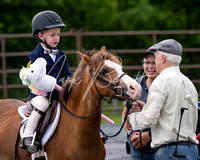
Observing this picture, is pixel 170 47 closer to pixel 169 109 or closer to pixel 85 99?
pixel 169 109

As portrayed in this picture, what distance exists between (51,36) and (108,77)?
1.08 meters

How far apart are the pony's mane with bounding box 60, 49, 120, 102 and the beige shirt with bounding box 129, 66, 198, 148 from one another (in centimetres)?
64

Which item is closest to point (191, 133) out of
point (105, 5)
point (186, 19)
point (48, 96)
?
point (48, 96)

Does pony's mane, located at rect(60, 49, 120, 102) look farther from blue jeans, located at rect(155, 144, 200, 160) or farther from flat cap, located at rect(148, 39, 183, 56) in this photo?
blue jeans, located at rect(155, 144, 200, 160)

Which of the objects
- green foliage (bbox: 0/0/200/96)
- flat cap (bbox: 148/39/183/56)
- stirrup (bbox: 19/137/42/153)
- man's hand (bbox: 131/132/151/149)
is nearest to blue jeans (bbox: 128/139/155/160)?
man's hand (bbox: 131/132/151/149)

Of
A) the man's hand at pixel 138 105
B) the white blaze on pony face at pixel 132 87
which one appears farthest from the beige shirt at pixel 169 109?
the man's hand at pixel 138 105

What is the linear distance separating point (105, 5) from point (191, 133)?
21.1 metres

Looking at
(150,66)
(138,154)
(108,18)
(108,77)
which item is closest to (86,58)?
(108,77)

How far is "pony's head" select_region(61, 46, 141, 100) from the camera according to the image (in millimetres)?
3943

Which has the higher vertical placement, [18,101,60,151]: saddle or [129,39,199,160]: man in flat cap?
[129,39,199,160]: man in flat cap

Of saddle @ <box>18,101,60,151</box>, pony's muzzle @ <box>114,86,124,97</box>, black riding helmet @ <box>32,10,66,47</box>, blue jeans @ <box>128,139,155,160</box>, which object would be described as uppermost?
black riding helmet @ <box>32,10,66,47</box>

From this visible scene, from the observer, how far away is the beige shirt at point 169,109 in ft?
12.1

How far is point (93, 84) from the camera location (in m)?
4.21

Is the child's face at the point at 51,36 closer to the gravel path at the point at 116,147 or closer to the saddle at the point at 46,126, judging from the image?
the saddle at the point at 46,126
